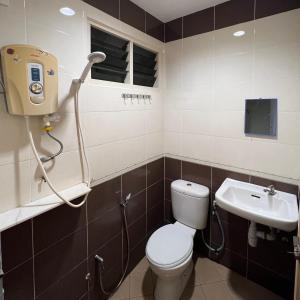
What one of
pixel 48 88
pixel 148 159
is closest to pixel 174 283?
pixel 148 159

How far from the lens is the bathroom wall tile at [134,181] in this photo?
5.88 ft

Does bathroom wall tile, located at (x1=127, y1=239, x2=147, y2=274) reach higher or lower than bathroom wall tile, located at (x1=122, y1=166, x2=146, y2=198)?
lower

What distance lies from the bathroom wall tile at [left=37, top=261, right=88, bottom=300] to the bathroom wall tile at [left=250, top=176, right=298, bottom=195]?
1.48 meters

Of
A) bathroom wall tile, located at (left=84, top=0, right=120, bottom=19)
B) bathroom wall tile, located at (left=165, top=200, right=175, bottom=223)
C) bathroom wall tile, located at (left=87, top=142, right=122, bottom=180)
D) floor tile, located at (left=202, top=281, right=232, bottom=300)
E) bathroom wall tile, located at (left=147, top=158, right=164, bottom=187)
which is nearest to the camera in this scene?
bathroom wall tile, located at (left=84, top=0, right=120, bottom=19)

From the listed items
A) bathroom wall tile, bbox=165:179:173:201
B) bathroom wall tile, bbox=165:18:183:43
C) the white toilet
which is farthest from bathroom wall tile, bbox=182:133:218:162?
bathroom wall tile, bbox=165:18:183:43

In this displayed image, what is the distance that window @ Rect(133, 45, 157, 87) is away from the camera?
1.89m

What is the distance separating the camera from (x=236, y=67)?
174 cm

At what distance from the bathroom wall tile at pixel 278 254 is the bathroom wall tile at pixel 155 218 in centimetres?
93

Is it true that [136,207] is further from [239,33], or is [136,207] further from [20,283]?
[239,33]

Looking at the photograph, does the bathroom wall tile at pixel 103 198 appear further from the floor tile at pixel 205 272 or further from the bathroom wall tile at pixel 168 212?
the floor tile at pixel 205 272

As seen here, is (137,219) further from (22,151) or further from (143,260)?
(22,151)

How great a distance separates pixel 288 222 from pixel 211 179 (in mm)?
767

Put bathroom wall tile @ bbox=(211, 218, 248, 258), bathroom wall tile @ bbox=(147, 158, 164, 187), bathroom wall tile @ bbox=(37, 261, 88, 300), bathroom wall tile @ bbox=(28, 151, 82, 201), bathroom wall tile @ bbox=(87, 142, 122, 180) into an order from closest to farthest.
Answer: bathroom wall tile @ bbox=(28, 151, 82, 201) → bathroom wall tile @ bbox=(37, 261, 88, 300) → bathroom wall tile @ bbox=(87, 142, 122, 180) → bathroom wall tile @ bbox=(211, 218, 248, 258) → bathroom wall tile @ bbox=(147, 158, 164, 187)

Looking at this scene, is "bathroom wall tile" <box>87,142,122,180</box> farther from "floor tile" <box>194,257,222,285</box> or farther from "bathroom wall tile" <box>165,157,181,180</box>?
"floor tile" <box>194,257,222,285</box>
